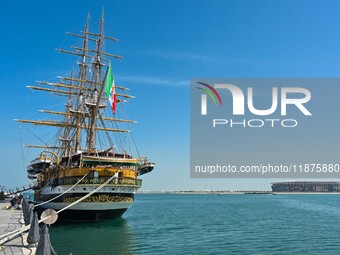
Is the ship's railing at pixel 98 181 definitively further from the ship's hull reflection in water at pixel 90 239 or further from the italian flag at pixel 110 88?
the italian flag at pixel 110 88

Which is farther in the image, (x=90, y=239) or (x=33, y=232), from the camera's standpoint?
(x=90, y=239)

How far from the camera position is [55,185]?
4491 centimetres

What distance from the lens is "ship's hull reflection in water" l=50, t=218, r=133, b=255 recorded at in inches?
1034

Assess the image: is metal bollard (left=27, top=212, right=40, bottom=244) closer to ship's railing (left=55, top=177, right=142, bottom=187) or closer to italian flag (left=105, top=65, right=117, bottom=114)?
italian flag (left=105, top=65, right=117, bottom=114)

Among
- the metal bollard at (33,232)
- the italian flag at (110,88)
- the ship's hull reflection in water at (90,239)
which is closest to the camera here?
the metal bollard at (33,232)

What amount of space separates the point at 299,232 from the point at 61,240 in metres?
23.3

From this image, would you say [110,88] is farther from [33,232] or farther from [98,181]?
[33,232]

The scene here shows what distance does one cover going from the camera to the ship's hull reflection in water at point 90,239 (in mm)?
26264

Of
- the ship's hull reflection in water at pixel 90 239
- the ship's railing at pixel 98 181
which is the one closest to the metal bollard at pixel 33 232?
the ship's hull reflection in water at pixel 90 239

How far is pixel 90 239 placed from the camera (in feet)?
102

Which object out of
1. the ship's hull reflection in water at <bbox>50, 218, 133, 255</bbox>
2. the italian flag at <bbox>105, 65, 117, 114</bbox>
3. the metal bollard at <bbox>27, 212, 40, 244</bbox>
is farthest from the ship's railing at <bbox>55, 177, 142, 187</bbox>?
the metal bollard at <bbox>27, 212, 40, 244</bbox>

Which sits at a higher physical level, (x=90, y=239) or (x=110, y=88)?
(x=110, y=88)

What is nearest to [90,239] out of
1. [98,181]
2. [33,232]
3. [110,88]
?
[98,181]

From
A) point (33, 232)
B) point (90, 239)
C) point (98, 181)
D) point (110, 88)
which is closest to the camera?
point (33, 232)
